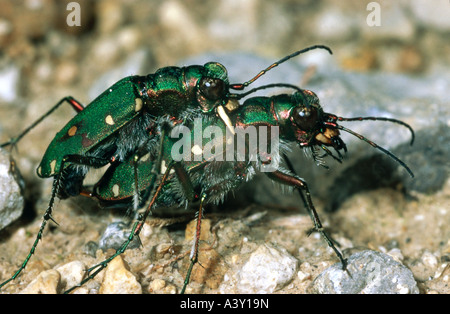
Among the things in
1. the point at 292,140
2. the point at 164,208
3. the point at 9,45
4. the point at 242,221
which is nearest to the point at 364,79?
the point at 292,140

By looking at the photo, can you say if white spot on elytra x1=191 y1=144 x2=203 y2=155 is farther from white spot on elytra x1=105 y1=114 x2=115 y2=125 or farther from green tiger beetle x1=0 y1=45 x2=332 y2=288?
white spot on elytra x1=105 y1=114 x2=115 y2=125

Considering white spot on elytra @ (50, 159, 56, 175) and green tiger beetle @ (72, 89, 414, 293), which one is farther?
white spot on elytra @ (50, 159, 56, 175)

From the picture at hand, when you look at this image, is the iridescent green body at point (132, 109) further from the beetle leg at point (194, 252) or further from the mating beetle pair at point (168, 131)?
the beetle leg at point (194, 252)

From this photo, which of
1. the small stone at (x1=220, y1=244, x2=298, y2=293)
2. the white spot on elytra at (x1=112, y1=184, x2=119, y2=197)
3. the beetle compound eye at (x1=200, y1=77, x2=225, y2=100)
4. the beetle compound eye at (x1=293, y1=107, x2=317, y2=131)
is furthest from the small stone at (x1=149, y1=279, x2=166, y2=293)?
the beetle compound eye at (x1=293, y1=107, x2=317, y2=131)

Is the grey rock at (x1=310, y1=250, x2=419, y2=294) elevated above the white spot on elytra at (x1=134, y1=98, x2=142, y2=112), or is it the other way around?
the white spot on elytra at (x1=134, y1=98, x2=142, y2=112)

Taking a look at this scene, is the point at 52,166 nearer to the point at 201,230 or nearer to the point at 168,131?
the point at 168,131

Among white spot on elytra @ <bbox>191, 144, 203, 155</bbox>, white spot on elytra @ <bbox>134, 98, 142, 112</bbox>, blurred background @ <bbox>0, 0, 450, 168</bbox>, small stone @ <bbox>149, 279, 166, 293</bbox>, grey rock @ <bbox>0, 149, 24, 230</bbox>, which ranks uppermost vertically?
blurred background @ <bbox>0, 0, 450, 168</bbox>
